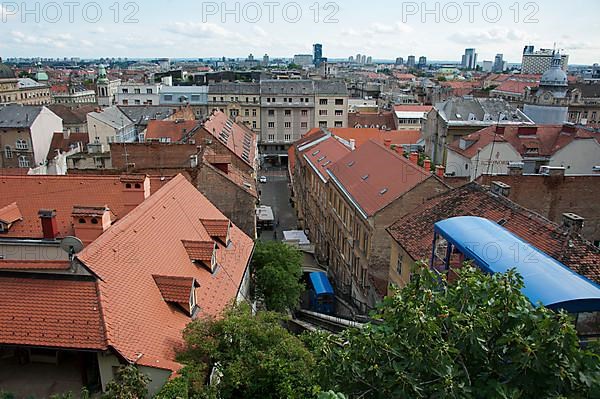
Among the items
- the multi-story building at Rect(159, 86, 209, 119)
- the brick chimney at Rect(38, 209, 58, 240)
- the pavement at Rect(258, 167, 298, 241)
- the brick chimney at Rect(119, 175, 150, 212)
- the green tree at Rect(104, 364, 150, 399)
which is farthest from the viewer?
the multi-story building at Rect(159, 86, 209, 119)

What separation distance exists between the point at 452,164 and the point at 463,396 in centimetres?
4013

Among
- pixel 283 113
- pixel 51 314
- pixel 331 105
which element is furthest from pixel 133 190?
pixel 331 105

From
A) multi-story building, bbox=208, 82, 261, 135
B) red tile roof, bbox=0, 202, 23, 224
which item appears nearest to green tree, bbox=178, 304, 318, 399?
red tile roof, bbox=0, 202, 23, 224

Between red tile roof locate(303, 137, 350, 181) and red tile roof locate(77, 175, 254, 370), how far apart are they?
18.9 metres

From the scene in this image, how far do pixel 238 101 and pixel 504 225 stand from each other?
2843 inches

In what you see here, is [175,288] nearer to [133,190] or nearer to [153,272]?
[153,272]

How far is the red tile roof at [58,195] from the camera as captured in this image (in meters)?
23.2

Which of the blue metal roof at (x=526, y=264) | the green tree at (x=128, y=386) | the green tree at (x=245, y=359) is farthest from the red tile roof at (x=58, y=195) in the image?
the blue metal roof at (x=526, y=264)

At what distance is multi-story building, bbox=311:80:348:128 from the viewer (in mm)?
87562

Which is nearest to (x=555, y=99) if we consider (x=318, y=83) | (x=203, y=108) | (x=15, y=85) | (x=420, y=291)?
(x=318, y=83)

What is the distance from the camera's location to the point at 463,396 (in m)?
8.95

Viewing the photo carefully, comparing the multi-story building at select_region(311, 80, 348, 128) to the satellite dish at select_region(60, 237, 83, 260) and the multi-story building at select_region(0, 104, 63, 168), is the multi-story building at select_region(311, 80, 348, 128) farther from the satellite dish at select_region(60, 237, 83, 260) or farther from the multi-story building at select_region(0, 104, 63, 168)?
the satellite dish at select_region(60, 237, 83, 260)

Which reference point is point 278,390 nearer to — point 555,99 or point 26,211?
point 26,211

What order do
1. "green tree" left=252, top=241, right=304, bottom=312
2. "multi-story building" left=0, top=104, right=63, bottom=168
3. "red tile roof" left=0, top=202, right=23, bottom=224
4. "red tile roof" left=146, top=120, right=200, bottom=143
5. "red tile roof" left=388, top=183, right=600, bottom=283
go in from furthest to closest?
1. "multi-story building" left=0, top=104, right=63, bottom=168
2. "red tile roof" left=146, top=120, right=200, bottom=143
3. "green tree" left=252, top=241, right=304, bottom=312
4. "red tile roof" left=0, top=202, right=23, bottom=224
5. "red tile roof" left=388, top=183, right=600, bottom=283
